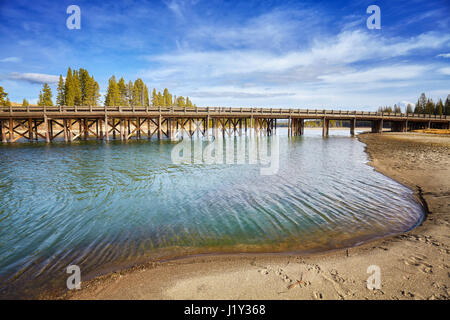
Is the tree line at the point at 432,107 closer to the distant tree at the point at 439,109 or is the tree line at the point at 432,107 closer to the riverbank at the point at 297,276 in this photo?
the distant tree at the point at 439,109

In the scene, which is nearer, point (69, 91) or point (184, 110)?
point (184, 110)

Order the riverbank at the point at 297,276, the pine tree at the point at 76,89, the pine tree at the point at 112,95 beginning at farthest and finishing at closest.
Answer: the pine tree at the point at 112,95
the pine tree at the point at 76,89
the riverbank at the point at 297,276

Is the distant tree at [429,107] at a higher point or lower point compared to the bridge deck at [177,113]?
higher

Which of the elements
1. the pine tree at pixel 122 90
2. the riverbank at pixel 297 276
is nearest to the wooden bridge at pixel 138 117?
the pine tree at pixel 122 90

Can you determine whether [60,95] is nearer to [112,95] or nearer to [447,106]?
[112,95]

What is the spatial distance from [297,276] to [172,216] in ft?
14.9

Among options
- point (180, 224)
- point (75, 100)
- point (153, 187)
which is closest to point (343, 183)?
point (180, 224)

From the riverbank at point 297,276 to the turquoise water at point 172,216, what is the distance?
0.51m

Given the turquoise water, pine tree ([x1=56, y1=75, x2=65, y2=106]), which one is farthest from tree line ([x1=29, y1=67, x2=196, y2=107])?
the turquoise water

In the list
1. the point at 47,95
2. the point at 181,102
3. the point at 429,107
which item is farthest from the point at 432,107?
the point at 47,95

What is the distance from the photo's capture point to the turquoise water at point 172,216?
5.22 m

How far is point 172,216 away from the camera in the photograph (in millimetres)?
7527

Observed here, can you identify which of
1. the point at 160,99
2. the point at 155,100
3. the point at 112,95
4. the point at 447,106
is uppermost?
the point at 160,99
